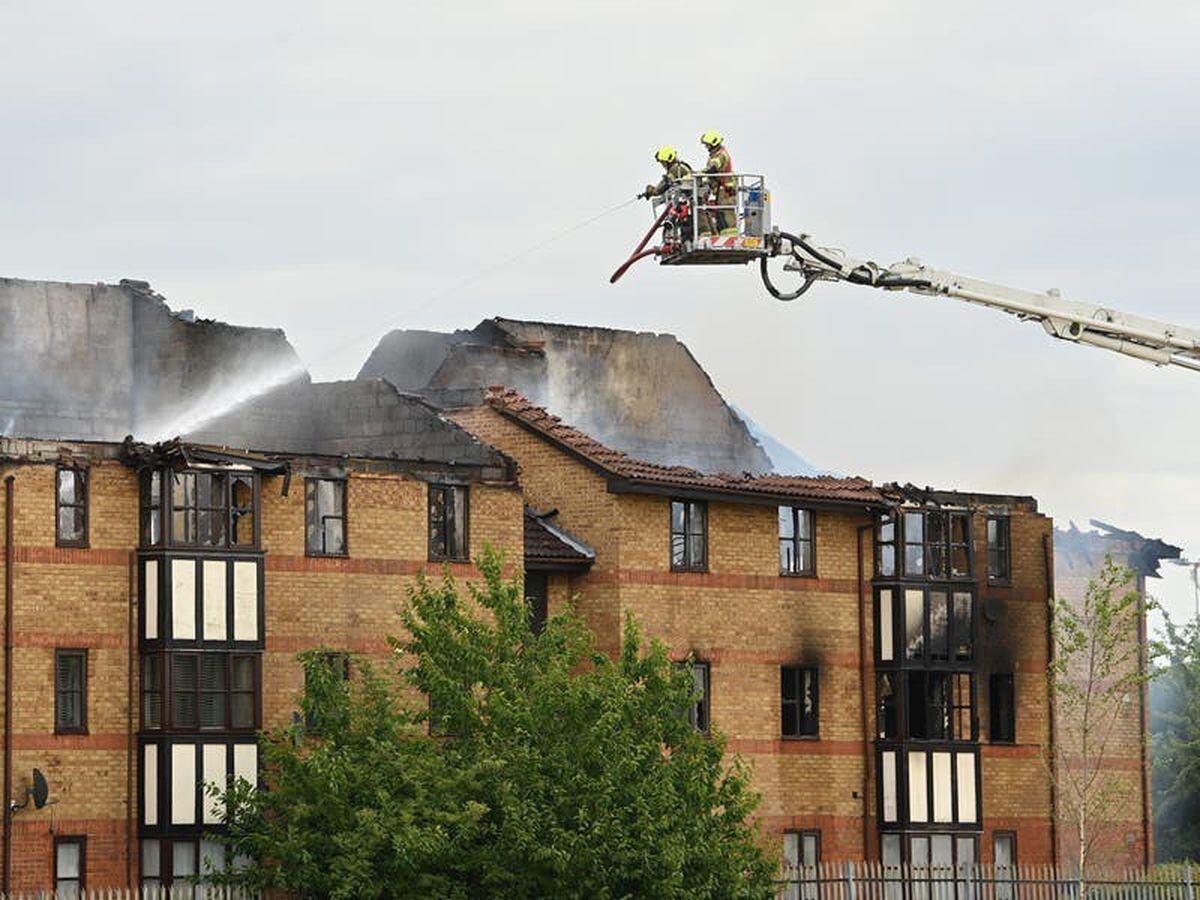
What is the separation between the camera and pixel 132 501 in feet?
183

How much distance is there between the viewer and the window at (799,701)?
65.3 meters

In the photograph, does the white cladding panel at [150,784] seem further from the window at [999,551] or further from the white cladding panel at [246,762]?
the window at [999,551]

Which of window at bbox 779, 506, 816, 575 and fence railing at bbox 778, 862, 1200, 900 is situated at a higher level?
window at bbox 779, 506, 816, 575

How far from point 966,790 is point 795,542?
6.49m

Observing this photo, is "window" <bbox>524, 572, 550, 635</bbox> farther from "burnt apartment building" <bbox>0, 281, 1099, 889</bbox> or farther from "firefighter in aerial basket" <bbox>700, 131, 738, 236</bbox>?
"firefighter in aerial basket" <bbox>700, 131, 738, 236</bbox>

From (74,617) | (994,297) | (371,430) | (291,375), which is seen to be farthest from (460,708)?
(291,375)

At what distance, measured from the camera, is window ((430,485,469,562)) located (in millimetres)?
60281

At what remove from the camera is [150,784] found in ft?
182

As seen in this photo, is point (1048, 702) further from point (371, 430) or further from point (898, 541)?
point (371, 430)

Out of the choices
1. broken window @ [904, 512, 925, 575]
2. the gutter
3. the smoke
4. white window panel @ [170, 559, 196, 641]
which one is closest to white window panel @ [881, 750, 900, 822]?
broken window @ [904, 512, 925, 575]

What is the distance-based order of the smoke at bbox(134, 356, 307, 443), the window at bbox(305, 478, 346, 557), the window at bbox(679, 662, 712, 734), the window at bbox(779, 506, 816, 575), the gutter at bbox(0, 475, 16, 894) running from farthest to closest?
the smoke at bbox(134, 356, 307, 443) → the window at bbox(779, 506, 816, 575) → the window at bbox(679, 662, 712, 734) → the window at bbox(305, 478, 346, 557) → the gutter at bbox(0, 475, 16, 894)

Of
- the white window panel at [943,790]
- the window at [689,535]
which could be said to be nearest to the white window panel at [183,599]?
the window at [689,535]

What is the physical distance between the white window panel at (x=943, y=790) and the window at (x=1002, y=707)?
211 centimetres

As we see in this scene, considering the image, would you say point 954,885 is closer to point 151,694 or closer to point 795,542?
point 795,542
